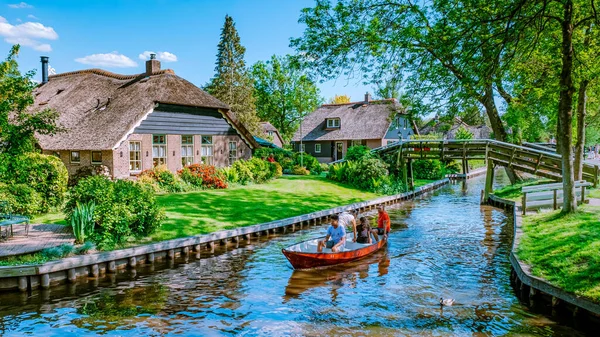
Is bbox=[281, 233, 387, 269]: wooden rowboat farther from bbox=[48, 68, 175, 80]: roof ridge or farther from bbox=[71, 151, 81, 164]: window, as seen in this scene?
bbox=[48, 68, 175, 80]: roof ridge

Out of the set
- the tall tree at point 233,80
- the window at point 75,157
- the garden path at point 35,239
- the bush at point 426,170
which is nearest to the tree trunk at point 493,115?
the bush at point 426,170

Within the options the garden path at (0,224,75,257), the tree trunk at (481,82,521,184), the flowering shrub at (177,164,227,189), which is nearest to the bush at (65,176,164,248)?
the garden path at (0,224,75,257)

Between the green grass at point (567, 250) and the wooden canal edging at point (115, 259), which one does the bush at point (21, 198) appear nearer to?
the wooden canal edging at point (115, 259)

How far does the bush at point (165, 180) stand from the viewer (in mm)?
24281

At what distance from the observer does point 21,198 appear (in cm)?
1677

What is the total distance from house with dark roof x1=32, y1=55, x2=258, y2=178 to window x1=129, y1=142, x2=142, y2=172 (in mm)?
22

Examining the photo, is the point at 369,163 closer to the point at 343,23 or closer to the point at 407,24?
the point at 343,23

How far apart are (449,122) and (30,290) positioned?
16967mm

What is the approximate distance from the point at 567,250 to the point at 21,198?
17938mm

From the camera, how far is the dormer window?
55.7m

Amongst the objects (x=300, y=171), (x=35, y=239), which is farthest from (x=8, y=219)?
(x=300, y=171)

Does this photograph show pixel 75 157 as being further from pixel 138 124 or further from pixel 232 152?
pixel 232 152

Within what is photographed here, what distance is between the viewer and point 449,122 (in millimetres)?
20328

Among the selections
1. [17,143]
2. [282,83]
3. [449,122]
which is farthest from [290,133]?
[17,143]
